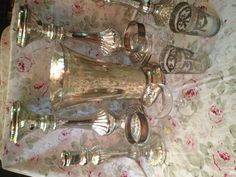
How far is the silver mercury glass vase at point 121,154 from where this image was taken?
82cm

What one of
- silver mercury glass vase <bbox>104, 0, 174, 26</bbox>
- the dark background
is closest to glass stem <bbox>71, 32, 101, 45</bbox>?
silver mercury glass vase <bbox>104, 0, 174, 26</bbox>

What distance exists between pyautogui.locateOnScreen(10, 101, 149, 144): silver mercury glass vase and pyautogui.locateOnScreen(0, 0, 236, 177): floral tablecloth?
40 mm

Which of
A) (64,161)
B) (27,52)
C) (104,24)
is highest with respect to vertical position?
(104,24)

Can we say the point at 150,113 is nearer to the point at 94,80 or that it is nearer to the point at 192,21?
the point at 94,80

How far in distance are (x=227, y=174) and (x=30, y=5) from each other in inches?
24.2

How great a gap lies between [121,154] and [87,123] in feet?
0.39

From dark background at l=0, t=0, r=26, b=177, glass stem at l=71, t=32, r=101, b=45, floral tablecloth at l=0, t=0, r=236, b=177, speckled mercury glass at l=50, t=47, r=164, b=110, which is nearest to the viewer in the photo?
floral tablecloth at l=0, t=0, r=236, b=177

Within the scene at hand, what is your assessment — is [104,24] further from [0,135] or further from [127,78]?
[0,135]

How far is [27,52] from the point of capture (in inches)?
37.1

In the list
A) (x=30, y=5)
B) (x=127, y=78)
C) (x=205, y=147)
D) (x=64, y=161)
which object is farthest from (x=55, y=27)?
(x=205, y=147)

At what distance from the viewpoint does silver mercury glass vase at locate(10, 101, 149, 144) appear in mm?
821

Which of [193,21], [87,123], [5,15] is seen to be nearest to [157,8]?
[193,21]

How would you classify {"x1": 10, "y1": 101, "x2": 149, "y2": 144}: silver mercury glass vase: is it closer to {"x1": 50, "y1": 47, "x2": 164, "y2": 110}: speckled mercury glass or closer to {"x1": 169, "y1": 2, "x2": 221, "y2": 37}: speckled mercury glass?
{"x1": 50, "y1": 47, "x2": 164, "y2": 110}: speckled mercury glass

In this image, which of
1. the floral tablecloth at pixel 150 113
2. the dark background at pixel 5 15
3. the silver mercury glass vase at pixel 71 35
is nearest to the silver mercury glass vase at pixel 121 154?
the floral tablecloth at pixel 150 113
